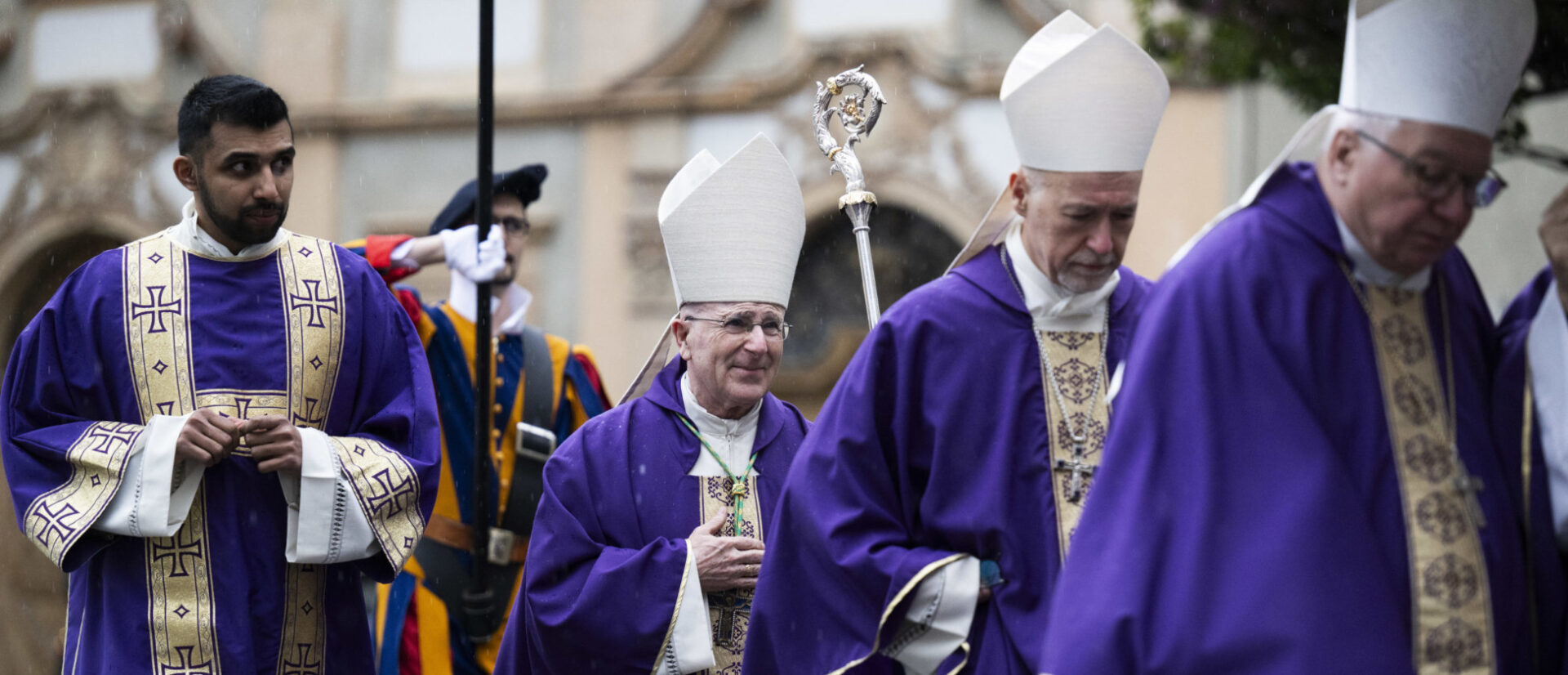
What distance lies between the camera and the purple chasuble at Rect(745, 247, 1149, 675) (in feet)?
11.3

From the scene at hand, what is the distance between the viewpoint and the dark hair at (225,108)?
13.7 ft

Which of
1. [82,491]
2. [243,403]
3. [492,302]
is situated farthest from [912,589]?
[492,302]

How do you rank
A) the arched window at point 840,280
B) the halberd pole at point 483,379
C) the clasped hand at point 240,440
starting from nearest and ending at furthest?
the clasped hand at point 240,440 → the halberd pole at point 483,379 → the arched window at point 840,280

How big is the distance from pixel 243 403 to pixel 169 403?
17 cm

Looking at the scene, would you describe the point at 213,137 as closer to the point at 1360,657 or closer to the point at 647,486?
the point at 647,486

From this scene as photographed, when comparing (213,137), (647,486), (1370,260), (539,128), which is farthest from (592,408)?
(539,128)

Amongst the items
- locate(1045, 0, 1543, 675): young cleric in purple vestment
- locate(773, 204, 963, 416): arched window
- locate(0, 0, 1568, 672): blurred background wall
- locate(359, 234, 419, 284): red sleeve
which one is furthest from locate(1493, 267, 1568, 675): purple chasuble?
locate(773, 204, 963, 416): arched window

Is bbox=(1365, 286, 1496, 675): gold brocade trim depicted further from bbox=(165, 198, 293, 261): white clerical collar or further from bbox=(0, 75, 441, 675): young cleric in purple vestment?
bbox=(165, 198, 293, 261): white clerical collar

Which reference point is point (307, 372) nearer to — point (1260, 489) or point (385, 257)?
point (385, 257)

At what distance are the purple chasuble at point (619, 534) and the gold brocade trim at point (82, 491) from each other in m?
0.99

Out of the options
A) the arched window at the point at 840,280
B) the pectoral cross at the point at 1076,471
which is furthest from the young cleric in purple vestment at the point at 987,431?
the arched window at the point at 840,280

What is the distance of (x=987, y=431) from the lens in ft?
11.6

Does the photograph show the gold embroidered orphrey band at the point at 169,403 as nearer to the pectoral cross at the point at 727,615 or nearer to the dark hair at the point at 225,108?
the dark hair at the point at 225,108

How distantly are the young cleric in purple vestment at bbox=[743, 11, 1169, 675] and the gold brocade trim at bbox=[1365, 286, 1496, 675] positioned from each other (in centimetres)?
82
